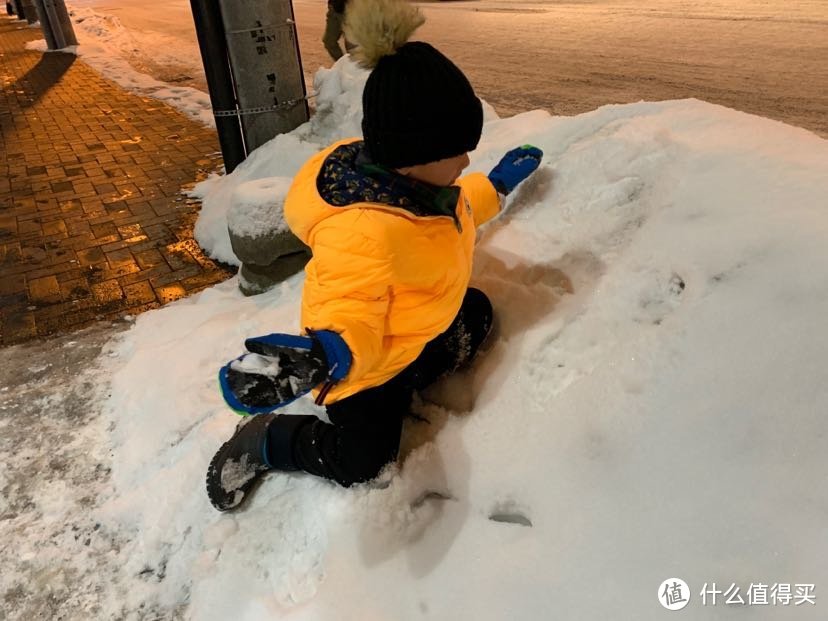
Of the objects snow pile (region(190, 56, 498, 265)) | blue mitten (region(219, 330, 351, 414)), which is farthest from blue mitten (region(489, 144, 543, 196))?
snow pile (region(190, 56, 498, 265))

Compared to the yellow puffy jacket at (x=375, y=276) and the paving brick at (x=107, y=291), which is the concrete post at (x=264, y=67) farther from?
the yellow puffy jacket at (x=375, y=276)

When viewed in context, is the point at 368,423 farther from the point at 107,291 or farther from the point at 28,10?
the point at 28,10

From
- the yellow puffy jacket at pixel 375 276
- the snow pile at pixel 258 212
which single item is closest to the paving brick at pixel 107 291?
the snow pile at pixel 258 212

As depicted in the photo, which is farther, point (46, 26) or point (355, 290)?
point (46, 26)

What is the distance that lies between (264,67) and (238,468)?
3174 millimetres

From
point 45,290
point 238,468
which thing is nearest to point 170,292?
point 45,290

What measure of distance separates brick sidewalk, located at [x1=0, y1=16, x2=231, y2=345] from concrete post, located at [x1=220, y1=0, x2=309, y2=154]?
86 cm

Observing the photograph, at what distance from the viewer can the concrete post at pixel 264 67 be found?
3.94m

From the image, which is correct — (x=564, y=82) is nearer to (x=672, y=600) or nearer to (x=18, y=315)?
(x=18, y=315)

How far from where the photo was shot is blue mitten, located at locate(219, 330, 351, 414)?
138cm

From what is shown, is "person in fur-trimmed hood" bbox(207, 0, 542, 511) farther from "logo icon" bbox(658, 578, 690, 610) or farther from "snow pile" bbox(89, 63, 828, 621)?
"logo icon" bbox(658, 578, 690, 610)

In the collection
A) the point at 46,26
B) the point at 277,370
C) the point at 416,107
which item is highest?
the point at 416,107

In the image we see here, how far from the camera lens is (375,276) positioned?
1.49m

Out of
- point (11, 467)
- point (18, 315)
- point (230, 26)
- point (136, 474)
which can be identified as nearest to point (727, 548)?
point (136, 474)
